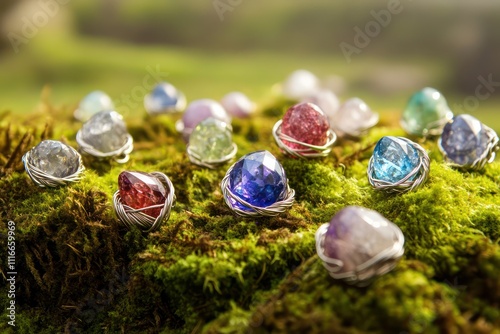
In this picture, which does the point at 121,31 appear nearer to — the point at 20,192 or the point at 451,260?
the point at 20,192

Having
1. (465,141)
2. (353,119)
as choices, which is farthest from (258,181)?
(353,119)

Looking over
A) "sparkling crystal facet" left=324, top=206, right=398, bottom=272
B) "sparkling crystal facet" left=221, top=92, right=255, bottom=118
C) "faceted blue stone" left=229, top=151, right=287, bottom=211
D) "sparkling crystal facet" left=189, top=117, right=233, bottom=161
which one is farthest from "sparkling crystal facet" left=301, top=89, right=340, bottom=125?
"sparkling crystal facet" left=324, top=206, right=398, bottom=272

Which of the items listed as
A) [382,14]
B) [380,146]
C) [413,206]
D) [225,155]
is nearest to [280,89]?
[225,155]

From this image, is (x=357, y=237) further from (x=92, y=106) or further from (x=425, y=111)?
(x=92, y=106)

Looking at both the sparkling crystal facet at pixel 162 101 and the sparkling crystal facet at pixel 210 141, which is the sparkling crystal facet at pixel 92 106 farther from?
the sparkling crystal facet at pixel 210 141

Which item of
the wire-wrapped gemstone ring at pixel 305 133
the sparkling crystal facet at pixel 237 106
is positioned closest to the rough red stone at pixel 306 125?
the wire-wrapped gemstone ring at pixel 305 133

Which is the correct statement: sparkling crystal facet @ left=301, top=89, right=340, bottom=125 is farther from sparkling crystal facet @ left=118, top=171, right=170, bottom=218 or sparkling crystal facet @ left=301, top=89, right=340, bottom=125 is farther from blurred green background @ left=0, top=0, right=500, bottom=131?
blurred green background @ left=0, top=0, right=500, bottom=131
